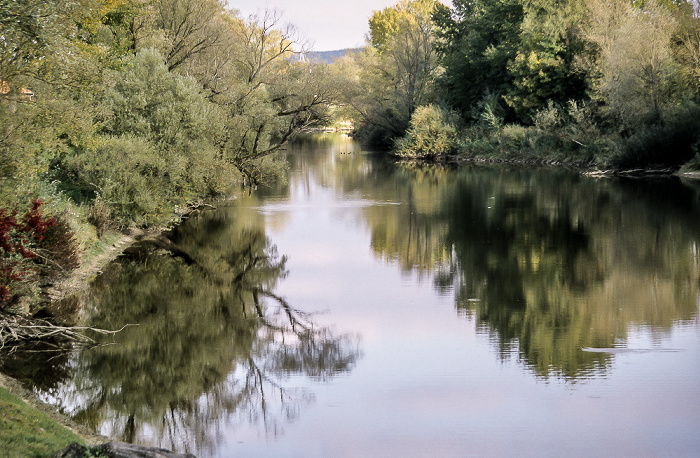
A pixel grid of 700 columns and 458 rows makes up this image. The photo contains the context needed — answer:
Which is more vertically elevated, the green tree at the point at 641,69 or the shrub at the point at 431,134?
the green tree at the point at 641,69

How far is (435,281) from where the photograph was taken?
66.1 feet

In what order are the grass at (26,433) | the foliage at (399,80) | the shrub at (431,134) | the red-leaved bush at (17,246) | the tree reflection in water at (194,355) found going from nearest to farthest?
the grass at (26,433) < the tree reflection in water at (194,355) < the red-leaved bush at (17,246) < the shrub at (431,134) < the foliage at (399,80)

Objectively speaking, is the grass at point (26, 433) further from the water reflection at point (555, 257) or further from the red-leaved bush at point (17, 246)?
the water reflection at point (555, 257)

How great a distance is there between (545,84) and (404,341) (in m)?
42.8

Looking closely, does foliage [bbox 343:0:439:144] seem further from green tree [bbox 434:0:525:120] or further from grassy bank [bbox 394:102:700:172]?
grassy bank [bbox 394:102:700:172]

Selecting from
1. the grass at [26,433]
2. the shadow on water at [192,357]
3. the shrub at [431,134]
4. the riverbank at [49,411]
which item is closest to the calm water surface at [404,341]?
the shadow on water at [192,357]

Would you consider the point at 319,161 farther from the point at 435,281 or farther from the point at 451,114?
the point at 435,281

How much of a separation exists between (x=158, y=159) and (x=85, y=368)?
13.8 meters

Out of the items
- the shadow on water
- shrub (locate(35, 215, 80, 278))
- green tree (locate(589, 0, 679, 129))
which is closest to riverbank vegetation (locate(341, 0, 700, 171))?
green tree (locate(589, 0, 679, 129))

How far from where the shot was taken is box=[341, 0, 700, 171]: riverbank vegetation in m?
43.7

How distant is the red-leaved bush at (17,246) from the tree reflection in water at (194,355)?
6.29ft

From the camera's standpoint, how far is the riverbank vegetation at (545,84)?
143ft

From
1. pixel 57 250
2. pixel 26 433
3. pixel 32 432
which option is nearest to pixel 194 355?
pixel 57 250

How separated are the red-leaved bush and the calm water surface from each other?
1.85 metres
